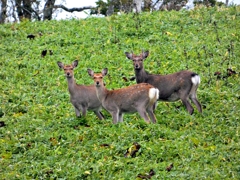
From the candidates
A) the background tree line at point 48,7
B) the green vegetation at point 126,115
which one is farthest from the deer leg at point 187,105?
the background tree line at point 48,7

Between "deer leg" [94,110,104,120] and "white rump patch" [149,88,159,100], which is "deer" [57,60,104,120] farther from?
"white rump patch" [149,88,159,100]

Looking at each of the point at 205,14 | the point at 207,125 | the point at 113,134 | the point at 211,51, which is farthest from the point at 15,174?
the point at 205,14

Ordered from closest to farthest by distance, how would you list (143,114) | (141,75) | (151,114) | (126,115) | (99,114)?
(143,114) < (151,114) < (99,114) < (126,115) < (141,75)

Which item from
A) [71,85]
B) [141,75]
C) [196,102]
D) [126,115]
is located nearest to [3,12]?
[141,75]

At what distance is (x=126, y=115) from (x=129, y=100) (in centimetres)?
109

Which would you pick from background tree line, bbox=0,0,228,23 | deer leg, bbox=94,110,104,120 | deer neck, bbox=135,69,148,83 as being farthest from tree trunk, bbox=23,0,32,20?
deer leg, bbox=94,110,104,120

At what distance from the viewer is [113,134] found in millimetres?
10633

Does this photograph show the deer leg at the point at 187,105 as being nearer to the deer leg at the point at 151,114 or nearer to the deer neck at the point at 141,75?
the deer leg at the point at 151,114

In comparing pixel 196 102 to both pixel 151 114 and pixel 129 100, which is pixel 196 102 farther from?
pixel 129 100

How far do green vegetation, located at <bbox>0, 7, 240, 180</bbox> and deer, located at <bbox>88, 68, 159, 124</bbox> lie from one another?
0.32 metres

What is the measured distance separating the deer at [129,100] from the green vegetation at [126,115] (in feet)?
1.06

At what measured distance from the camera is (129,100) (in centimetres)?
1176

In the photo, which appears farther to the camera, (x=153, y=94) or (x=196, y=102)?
(x=196, y=102)

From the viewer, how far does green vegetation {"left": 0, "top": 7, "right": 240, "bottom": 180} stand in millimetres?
9508
